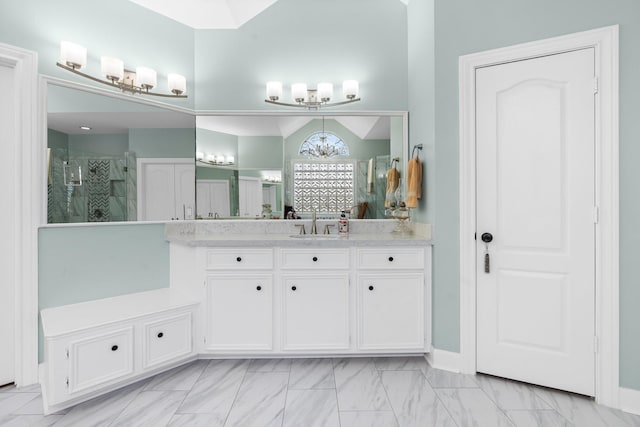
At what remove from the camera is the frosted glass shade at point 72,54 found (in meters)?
2.30

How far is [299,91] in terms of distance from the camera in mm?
3000

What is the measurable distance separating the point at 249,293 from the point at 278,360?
56 centimetres

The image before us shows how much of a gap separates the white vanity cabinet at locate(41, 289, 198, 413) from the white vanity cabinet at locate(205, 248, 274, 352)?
179 millimetres

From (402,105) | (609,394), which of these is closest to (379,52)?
(402,105)

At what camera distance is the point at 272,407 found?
6.44 feet

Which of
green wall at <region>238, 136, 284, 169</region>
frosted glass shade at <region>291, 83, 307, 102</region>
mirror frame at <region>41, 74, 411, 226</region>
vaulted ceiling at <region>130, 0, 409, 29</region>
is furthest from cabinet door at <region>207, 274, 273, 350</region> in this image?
vaulted ceiling at <region>130, 0, 409, 29</region>

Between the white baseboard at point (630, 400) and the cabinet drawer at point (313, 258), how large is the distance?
1.71 m

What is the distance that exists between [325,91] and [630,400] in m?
2.88

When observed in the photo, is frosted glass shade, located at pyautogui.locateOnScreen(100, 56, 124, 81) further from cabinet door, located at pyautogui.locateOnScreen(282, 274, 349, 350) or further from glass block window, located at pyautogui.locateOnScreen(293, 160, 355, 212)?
cabinet door, located at pyautogui.locateOnScreen(282, 274, 349, 350)

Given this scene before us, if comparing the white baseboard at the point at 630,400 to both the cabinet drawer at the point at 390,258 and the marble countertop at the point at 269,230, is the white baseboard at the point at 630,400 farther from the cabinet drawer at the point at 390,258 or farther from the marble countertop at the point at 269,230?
the marble countertop at the point at 269,230

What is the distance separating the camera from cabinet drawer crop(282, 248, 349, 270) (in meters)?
2.45

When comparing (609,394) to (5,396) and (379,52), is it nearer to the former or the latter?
(379,52)

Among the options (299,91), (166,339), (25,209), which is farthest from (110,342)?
(299,91)

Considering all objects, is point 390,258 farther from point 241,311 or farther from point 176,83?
point 176,83
